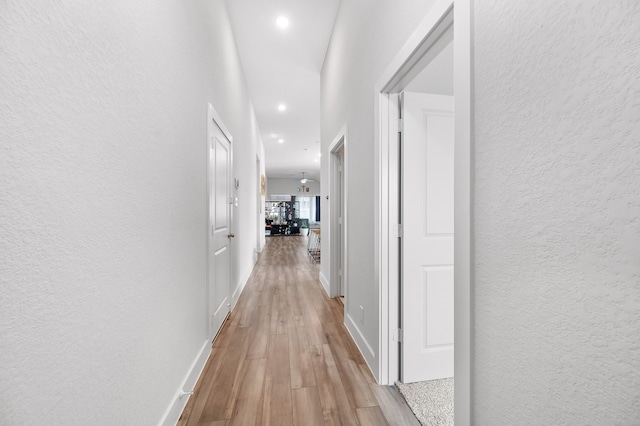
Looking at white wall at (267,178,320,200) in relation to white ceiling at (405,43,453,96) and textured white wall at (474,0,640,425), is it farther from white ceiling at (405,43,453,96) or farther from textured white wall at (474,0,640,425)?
textured white wall at (474,0,640,425)

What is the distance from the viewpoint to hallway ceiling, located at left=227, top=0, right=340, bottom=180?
291 centimetres

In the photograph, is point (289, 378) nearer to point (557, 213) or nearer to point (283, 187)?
point (557, 213)

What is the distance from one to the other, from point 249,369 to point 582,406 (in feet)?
6.16

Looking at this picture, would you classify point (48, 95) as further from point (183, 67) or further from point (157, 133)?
point (183, 67)

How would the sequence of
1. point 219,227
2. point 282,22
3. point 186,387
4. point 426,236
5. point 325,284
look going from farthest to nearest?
point 325,284
point 282,22
point 219,227
point 426,236
point 186,387

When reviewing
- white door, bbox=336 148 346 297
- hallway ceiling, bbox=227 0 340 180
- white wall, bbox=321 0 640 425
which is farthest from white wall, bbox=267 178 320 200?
white wall, bbox=321 0 640 425

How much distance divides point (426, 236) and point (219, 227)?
1.82m

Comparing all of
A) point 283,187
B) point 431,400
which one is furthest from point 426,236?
point 283,187

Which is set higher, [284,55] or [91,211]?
[284,55]

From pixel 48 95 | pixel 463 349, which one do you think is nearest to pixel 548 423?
pixel 463 349

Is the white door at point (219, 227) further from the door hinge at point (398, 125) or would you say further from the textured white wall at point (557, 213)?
the textured white wall at point (557, 213)

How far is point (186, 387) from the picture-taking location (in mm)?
1614

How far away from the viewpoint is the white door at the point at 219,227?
88.9 inches

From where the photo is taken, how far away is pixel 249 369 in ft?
6.43
